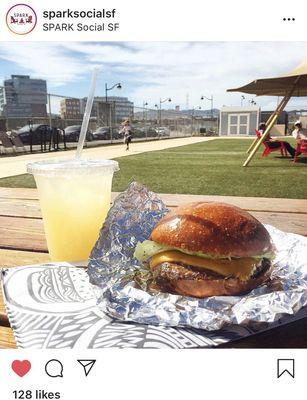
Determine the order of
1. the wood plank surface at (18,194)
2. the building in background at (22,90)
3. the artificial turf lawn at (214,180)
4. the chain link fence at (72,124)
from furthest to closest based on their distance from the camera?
1. the chain link fence at (72,124)
2. the artificial turf lawn at (214,180)
3. the wood plank surface at (18,194)
4. the building in background at (22,90)

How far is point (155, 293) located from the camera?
0.57 metres

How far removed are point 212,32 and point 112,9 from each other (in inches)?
6.9

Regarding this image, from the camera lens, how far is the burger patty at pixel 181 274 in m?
0.59

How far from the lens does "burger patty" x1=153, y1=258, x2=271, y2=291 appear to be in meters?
0.59

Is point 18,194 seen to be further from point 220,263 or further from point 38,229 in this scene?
point 220,263

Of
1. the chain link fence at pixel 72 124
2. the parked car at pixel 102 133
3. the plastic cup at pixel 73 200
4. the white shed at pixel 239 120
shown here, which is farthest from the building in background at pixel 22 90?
the white shed at pixel 239 120

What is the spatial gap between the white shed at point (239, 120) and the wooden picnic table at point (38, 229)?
15938 mm

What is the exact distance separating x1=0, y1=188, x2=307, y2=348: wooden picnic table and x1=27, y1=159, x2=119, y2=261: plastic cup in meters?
0.05

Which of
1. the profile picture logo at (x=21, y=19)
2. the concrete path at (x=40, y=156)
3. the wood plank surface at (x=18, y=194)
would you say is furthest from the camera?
the concrete path at (x=40, y=156)

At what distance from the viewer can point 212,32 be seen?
648 millimetres
